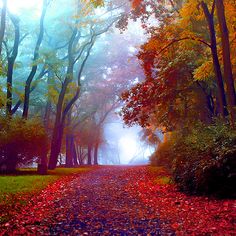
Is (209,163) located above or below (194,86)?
below

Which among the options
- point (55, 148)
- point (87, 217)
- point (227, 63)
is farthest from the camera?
point (55, 148)

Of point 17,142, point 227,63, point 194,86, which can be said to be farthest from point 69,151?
point 227,63

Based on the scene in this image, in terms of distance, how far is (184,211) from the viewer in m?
7.55

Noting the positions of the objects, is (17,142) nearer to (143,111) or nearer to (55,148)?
(55,148)

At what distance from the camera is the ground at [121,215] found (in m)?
5.92

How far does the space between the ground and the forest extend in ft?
0.10

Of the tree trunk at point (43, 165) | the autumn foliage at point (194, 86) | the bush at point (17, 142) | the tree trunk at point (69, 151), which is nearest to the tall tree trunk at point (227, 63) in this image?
the autumn foliage at point (194, 86)

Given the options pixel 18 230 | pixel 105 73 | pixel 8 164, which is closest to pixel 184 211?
pixel 18 230

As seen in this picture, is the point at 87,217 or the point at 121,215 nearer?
the point at 87,217

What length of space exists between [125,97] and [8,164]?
7294 mm

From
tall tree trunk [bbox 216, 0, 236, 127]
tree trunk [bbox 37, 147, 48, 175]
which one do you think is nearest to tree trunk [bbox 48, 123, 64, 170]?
tree trunk [bbox 37, 147, 48, 175]

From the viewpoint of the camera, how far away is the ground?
5.92 metres

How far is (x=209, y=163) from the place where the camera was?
837 centimetres

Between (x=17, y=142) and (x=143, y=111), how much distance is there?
22.9 feet
